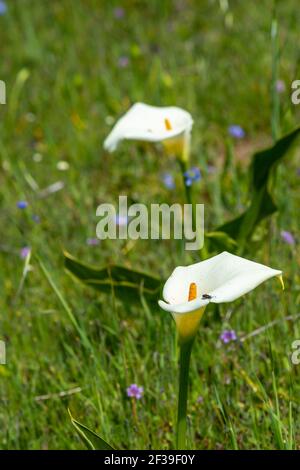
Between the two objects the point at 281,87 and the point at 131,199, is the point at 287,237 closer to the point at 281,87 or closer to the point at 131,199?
the point at 131,199

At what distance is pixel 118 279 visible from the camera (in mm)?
1718

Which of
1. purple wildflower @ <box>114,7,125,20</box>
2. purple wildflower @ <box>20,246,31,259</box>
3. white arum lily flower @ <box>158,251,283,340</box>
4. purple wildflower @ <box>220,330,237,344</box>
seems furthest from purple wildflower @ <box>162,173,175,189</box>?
purple wildflower @ <box>114,7,125,20</box>

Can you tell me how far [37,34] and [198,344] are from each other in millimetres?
2599

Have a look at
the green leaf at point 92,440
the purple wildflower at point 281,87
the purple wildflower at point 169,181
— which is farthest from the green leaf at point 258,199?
the purple wildflower at point 281,87

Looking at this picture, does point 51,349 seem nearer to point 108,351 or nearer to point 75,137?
point 108,351

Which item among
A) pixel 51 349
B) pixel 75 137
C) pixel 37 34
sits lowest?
pixel 51 349

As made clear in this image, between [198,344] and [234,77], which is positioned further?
[234,77]

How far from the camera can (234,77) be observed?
9.88 ft

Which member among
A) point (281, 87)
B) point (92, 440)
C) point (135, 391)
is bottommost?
point (92, 440)

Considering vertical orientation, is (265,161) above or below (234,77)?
below

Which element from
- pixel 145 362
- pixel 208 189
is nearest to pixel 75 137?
pixel 208 189

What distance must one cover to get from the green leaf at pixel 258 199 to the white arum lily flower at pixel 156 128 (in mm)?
190

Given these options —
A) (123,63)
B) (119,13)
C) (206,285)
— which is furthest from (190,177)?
(119,13)

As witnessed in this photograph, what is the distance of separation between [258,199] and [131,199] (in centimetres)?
45
